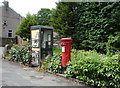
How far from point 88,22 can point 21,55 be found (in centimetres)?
720

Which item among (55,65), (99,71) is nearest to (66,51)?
(55,65)

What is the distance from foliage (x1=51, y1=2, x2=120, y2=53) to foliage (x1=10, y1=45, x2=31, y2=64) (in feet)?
19.2

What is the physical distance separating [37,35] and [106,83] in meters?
4.44

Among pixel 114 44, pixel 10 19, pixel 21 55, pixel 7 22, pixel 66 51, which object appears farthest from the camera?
pixel 10 19

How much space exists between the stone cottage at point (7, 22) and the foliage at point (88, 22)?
12.9 m

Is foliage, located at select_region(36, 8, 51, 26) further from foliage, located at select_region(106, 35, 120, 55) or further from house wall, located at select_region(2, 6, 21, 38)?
foliage, located at select_region(106, 35, 120, 55)

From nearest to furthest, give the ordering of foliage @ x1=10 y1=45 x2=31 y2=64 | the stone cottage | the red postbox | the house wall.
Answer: the red postbox, foliage @ x1=10 y1=45 x2=31 y2=64, the stone cottage, the house wall

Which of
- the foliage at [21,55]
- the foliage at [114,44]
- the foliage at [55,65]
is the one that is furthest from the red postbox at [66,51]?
the foliage at [114,44]

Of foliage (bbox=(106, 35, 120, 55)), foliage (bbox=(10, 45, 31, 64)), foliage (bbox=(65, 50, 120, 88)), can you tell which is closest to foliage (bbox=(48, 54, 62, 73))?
foliage (bbox=(65, 50, 120, 88))

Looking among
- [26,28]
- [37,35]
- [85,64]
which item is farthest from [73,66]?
[26,28]

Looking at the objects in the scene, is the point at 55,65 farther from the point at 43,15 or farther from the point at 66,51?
the point at 43,15

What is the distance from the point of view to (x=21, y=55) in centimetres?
830

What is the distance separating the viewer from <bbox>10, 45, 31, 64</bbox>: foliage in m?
7.67

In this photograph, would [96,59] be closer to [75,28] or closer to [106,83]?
[106,83]
